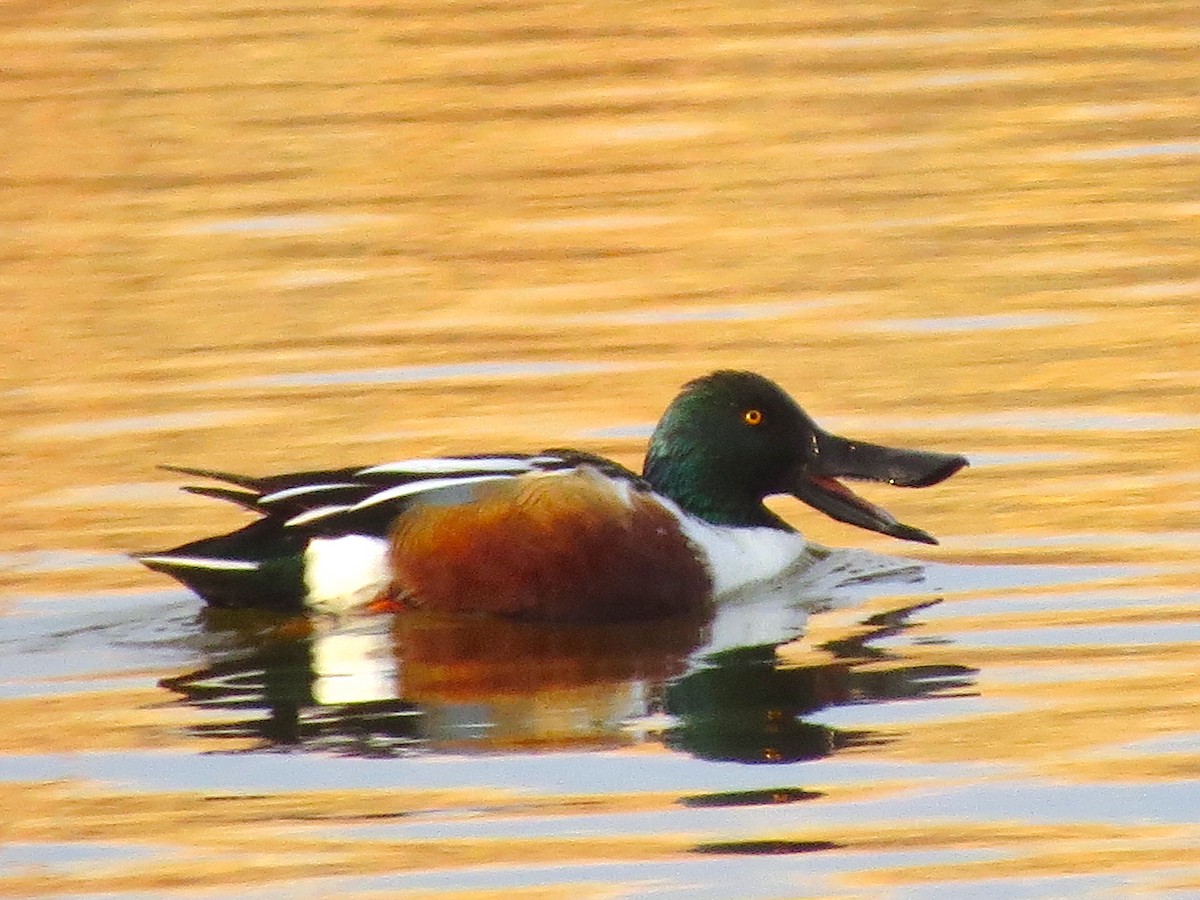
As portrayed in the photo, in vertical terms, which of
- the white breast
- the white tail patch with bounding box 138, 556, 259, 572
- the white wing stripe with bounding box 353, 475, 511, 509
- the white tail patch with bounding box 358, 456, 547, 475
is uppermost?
the white tail patch with bounding box 358, 456, 547, 475

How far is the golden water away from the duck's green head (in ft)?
0.89

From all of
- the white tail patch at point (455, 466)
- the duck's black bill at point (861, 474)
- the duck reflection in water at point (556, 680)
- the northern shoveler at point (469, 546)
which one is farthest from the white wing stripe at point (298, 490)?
the duck's black bill at point (861, 474)

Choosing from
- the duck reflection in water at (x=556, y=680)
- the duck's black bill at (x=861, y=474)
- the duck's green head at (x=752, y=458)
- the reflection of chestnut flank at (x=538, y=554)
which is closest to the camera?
the duck reflection in water at (x=556, y=680)

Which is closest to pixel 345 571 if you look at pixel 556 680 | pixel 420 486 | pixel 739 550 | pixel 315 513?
pixel 315 513

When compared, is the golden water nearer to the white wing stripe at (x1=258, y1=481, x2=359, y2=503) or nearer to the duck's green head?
the duck's green head

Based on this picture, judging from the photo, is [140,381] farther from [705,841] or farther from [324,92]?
[324,92]

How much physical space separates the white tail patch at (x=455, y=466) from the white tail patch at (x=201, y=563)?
0.44 meters

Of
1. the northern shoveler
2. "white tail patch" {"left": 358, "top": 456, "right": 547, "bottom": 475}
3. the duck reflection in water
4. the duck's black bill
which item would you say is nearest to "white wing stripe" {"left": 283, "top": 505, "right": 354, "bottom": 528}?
the northern shoveler

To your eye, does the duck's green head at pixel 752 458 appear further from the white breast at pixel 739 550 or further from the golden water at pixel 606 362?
the golden water at pixel 606 362

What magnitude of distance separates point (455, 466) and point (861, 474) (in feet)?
4.35

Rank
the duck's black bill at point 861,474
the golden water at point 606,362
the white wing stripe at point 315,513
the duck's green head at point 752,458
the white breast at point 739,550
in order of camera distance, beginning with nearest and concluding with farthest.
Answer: the golden water at point 606,362 → the white wing stripe at point 315,513 → the white breast at point 739,550 → the duck's black bill at point 861,474 → the duck's green head at point 752,458

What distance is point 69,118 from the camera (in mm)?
17156

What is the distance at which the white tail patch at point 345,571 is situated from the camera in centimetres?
854

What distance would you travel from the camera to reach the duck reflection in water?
711cm
